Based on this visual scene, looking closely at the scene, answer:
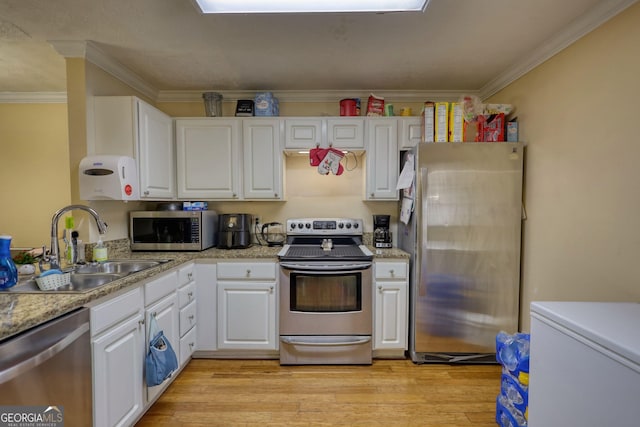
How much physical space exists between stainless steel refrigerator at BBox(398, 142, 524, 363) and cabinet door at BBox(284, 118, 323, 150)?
2.88 ft

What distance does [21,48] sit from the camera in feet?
6.32

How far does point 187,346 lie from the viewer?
2119 mm

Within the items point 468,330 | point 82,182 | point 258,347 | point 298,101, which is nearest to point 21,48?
point 82,182

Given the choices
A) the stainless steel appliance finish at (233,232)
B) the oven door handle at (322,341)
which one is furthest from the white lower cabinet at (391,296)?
the stainless steel appliance finish at (233,232)

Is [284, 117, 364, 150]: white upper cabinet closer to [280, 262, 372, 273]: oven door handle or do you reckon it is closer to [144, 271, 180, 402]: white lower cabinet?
[280, 262, 372, 273]: oven door handle

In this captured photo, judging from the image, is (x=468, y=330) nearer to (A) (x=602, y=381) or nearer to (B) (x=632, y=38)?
(A) (x=602, y=381)

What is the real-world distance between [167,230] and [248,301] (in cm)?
93

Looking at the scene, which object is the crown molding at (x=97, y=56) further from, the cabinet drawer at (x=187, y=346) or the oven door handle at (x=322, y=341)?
the oven door handle at (x=322, y=341)

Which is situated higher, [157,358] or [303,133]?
[303,133]

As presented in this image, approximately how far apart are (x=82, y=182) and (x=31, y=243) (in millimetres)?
1646

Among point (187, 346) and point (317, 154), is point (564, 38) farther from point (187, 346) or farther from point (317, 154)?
point (187, 346)

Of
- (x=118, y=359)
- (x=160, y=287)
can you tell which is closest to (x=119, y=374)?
(x=118, y=359)

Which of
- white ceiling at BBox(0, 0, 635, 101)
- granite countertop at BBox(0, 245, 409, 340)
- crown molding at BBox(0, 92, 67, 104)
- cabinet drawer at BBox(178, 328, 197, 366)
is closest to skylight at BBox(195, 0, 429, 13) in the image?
white ceiling at BBox(0, 0, 635, 101)

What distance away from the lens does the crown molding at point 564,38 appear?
148 centimetres
